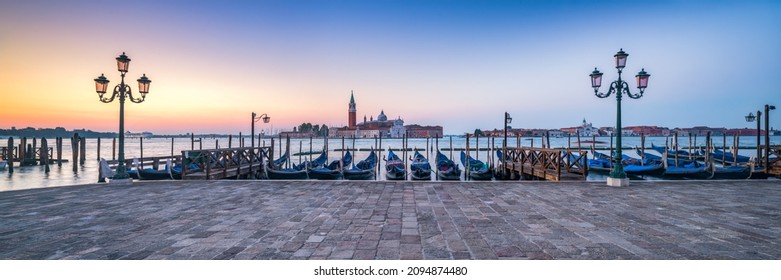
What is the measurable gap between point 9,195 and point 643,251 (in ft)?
33.0

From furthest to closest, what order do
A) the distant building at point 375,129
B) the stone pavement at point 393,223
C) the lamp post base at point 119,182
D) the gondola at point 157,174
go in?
the distant building at point 375,129
the gondola at point 157,174
the lamp post base at point 119,182
the stone pavement at point 393,223

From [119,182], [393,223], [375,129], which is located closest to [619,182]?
[393,223]

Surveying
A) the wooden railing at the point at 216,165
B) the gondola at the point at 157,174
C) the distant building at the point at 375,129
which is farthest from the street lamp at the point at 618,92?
the distant building at the point at 375,129

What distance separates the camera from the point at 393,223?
162 inches

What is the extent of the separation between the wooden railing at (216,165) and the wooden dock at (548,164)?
10900 millimetres

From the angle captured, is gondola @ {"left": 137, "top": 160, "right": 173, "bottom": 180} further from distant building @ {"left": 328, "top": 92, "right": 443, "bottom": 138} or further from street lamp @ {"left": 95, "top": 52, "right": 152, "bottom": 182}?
distant building @ {"left": 328, "top": 92, "right": 443, "bottom": 138}

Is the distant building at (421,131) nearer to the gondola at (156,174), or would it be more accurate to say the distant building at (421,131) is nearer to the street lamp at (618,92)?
the gondola at (156,174)

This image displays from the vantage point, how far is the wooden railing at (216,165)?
9.80m

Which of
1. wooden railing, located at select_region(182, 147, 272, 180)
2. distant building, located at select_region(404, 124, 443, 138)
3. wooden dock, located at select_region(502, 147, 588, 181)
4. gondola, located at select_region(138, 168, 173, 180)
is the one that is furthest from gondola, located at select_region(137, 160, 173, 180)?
distant building, located at select_region(404, 124, 443, 138)

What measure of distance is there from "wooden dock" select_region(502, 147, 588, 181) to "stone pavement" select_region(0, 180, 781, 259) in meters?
3.57

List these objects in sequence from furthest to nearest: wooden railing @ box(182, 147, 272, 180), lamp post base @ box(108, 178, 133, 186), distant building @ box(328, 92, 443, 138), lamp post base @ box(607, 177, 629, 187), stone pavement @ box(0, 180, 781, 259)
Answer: distant building @ box(328, 92, 443, 138) → wooden railing @ box(182, 147, 272, 180) → lamp post base @ box(108, 178, 133, 186) → lamp post base @ box(607, 177, 629, 187) → stone pavement @ box(0, 180, 781, 259)

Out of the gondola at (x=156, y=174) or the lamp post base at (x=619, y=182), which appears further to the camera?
the gondola at (x=156, y=174)

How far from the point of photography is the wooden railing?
980 cm

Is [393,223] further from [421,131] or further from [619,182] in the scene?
[421,131]
